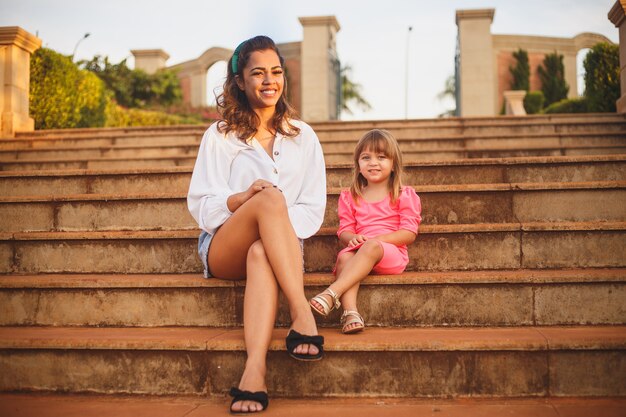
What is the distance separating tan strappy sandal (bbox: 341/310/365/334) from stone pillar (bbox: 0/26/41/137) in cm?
552

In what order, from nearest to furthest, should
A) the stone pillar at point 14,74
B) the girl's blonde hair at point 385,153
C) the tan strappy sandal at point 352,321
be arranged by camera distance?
the tan strappy sandal at point 352,321 → the girl's blonde hair at point 385,153 → the stone pillar at point 14,74

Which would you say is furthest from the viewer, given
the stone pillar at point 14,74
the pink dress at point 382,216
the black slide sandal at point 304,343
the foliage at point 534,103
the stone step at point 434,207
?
the foliage at point 534,103

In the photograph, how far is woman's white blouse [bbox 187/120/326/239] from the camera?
267 cm

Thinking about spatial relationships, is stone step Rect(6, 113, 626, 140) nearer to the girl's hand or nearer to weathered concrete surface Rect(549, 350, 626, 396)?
the girl's hand

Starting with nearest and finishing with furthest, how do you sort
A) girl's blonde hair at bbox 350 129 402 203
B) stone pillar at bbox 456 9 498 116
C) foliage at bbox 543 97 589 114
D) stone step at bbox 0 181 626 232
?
girl's blonde hair at bbox 350 129 402 203 < stone step at bbox 0 181 626 232 < foliage at bbox 543 97 589 114 < stone pillar at bbox 456 9 498 116

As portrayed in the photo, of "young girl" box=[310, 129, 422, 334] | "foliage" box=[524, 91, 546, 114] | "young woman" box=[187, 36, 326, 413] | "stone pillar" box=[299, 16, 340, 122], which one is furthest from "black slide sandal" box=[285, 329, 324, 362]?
"foliage" box=[524, 91, 546, 114]

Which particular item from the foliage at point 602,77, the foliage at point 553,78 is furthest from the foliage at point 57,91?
the foliage at point 553,78

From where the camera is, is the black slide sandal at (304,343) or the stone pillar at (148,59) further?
the stone pillar at (148,59)

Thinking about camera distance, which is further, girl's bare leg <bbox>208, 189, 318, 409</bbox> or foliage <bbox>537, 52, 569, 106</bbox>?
foliage <bbox>537, 52, 569, 106</bbox>

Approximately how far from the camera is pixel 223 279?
105 inches

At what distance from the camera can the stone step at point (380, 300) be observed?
2.50 meters

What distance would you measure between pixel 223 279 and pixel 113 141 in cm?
417

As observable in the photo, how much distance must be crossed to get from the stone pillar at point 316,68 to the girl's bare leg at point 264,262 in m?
11.0

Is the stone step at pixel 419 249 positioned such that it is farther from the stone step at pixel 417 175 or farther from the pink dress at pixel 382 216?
the stone step at pixel 417 175
